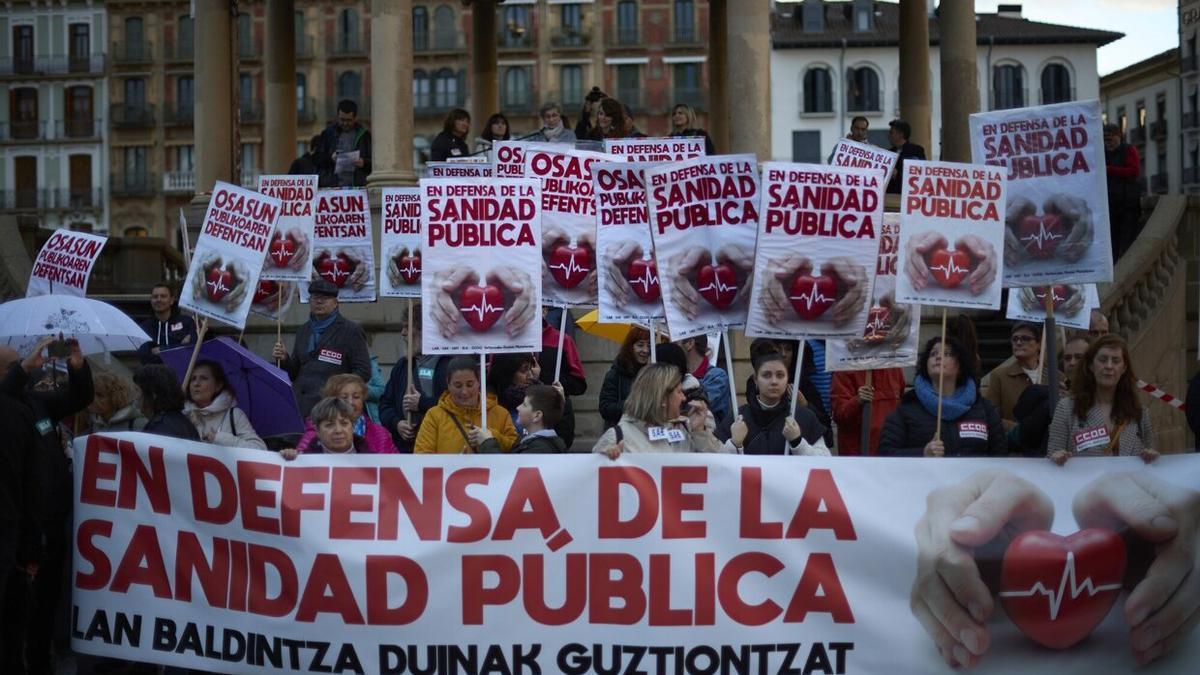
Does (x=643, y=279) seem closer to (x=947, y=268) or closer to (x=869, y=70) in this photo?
(x=947, y=268)

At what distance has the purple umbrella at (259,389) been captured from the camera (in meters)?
11.5

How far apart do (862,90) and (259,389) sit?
88.7 metres

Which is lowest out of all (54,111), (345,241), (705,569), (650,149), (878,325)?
(705,569)

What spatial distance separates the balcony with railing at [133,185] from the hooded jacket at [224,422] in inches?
3273

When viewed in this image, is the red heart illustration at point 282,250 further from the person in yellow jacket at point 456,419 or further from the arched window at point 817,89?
the arched window at point 817,89

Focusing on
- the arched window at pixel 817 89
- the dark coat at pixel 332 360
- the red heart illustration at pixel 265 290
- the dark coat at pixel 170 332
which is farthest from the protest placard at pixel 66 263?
the arched window at pixel 817 89

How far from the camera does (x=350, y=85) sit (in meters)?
90.4

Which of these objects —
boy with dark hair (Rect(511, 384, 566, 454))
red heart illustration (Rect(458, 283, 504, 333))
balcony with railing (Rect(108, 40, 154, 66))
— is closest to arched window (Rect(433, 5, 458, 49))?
balcony with railing (Rect(108, 40, 154, 66))

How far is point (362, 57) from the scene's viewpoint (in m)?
89.6

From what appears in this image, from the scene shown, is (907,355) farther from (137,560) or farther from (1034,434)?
(137,560)

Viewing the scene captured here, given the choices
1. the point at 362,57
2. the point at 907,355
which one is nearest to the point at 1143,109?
the point at 362,57

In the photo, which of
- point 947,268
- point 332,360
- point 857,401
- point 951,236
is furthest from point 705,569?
point 332,360

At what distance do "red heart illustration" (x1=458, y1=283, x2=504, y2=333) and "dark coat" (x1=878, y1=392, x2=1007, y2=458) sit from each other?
2.51 metres

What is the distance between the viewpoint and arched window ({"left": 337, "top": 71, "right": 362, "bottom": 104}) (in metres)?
90.1
